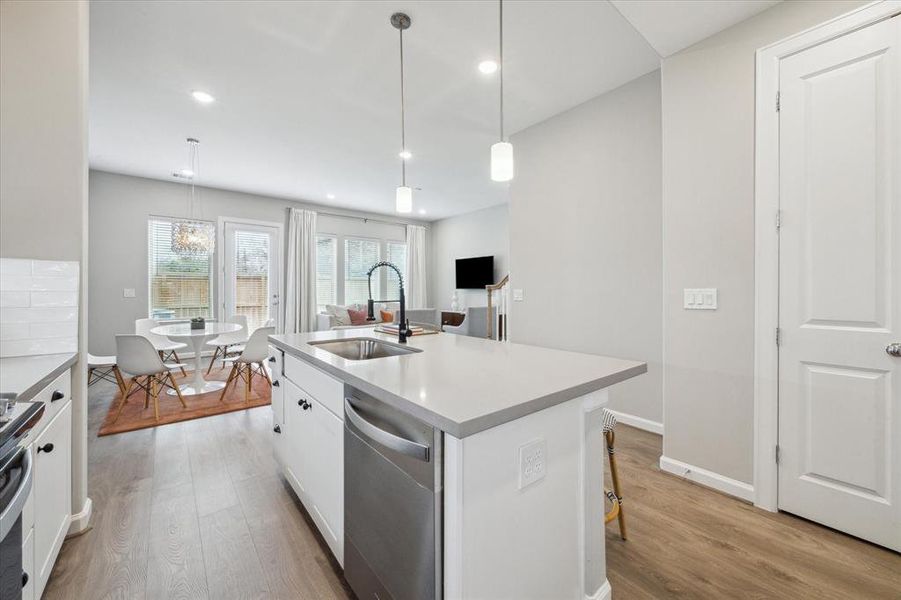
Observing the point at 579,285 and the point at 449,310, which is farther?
the point at 449,310

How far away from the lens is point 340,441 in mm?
1443

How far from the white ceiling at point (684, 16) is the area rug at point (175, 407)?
4.35 metres

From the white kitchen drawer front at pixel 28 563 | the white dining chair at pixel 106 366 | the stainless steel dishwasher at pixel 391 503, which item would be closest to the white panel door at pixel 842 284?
the stainless steel dishwasher at pixel 391 503

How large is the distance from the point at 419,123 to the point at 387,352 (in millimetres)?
2685

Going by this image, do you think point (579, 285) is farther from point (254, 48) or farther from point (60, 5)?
point (60, 5)

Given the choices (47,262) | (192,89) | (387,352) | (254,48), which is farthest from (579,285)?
(192,89)

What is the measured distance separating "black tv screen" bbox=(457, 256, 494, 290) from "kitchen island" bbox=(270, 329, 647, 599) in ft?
18.9

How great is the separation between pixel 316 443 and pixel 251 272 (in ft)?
18.8

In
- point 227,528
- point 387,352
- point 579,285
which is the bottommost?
point 227,528

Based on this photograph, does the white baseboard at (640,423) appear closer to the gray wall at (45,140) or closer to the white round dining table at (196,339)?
the gray wall at (45,140)

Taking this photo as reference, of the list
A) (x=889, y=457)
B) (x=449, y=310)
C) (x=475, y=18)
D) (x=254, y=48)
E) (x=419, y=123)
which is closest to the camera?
(x=889, y=457)

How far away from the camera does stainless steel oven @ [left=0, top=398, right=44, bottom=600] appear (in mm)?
833

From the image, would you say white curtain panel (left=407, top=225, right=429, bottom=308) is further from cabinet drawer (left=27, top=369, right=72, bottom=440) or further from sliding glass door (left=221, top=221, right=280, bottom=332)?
cabinet drawer (left=27, top=369, right=72, bottom=440)

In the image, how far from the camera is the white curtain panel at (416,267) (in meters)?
8.52
